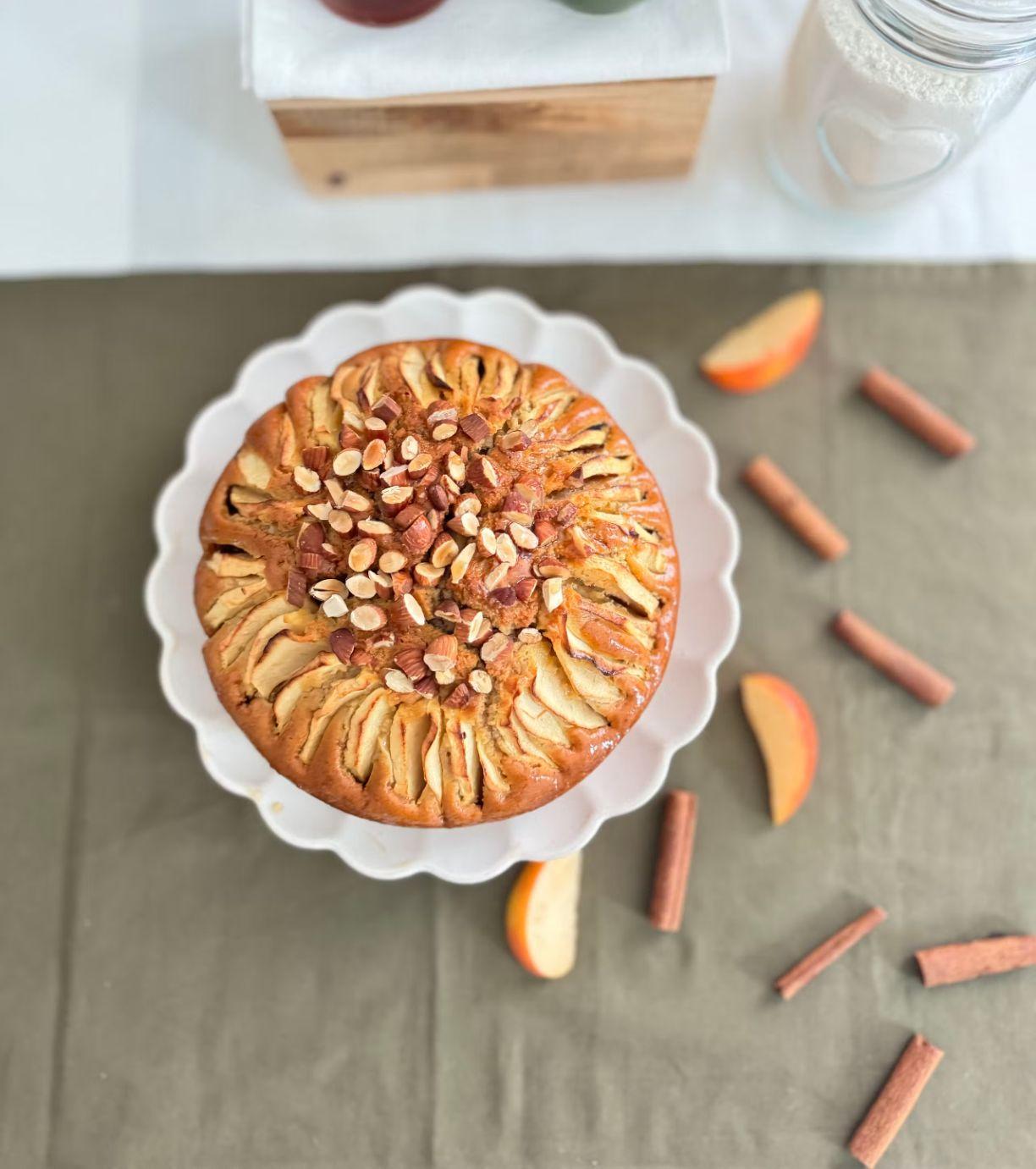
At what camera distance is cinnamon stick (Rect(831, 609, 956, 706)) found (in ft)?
5.15

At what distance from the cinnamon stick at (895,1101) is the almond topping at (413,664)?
34.9 inches

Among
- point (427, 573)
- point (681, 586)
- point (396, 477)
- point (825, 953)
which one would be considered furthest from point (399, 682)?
point (825, 953)

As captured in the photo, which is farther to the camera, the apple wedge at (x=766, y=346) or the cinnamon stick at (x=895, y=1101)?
the apple wedge at (x=766, y=346)

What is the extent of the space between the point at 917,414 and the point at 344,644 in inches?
37.5

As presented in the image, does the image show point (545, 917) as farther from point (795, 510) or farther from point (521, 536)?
point (795, 510)

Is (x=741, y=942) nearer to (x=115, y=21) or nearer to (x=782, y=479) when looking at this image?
(x=782, y=479)

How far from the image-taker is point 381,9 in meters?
1.42

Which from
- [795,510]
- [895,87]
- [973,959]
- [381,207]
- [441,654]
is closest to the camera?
[441,654]

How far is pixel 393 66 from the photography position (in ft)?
4.76

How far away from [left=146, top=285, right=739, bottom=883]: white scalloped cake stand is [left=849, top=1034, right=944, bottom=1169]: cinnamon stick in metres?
0.54

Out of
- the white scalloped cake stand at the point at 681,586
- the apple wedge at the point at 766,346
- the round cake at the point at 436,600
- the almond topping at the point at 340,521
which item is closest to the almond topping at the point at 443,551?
the round cake at the point at 436,600

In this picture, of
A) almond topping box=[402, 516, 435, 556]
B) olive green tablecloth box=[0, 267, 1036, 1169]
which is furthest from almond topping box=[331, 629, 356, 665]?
olive green tablecloth box=[0, 267, 1036, 1169]

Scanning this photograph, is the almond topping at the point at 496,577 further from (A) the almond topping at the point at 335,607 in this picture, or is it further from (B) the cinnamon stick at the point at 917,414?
(B) the cinnamon stick at the point at 917,414

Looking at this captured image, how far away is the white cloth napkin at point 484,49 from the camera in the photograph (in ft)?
4.74
